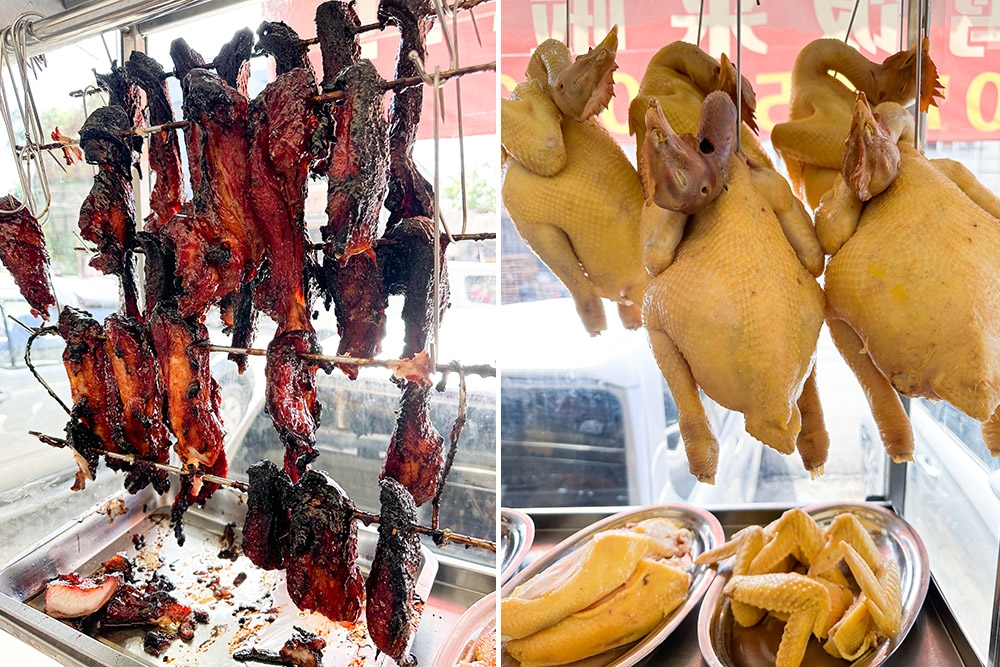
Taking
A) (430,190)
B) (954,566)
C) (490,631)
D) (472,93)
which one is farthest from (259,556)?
(954,566)

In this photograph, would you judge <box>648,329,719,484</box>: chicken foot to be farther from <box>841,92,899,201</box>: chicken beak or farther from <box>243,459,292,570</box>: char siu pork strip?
<box>243,459,292,570</box>: char siu pork strip

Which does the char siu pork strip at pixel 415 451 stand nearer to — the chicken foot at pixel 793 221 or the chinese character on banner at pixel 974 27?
the chicken foot at pixel 793 221

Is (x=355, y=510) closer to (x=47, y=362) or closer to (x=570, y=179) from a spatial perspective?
(x=570, y=179)

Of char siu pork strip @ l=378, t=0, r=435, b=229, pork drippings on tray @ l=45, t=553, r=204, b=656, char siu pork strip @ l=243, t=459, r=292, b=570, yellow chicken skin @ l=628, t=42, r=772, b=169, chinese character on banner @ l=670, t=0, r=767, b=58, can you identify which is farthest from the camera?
chinese character on banner @ l=670, t=0, r=767, b=58

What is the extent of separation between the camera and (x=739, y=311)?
37.7 inches

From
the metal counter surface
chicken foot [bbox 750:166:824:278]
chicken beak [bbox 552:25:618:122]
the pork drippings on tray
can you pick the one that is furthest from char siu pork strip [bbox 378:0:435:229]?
the pork drippings on tray

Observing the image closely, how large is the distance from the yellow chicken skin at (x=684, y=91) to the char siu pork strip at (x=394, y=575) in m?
0.88

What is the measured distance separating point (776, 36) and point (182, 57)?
1.65 metres

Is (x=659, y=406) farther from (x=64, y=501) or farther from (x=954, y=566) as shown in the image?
(x=64, y=501)

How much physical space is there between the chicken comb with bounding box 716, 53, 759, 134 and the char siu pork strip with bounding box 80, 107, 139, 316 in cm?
158

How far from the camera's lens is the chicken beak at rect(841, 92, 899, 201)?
952 mm

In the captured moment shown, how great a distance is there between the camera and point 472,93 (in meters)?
1.51

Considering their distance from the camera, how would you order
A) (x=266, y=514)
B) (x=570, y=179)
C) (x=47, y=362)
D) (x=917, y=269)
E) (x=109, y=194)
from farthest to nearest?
(x=47, y=362)
(x=109, y=194)
(x=266, y=514)
(x=570, y=179)
(x=917, y=269)

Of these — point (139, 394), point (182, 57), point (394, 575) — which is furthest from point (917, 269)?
point (139, 394)
